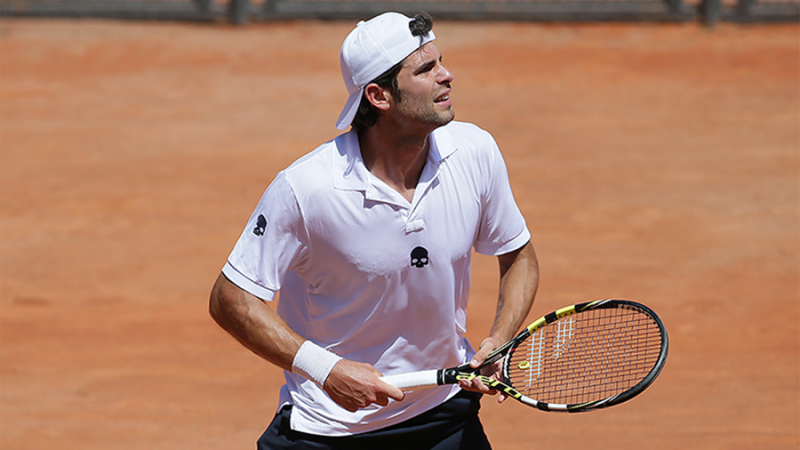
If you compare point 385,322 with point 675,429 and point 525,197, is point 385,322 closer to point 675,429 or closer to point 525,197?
point 675,429

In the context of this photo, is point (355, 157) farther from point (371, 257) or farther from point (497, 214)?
point (497, 214)

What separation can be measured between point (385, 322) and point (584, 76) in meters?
11.2

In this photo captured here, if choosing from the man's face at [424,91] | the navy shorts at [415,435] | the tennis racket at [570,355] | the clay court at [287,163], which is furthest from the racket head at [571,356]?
the clay court at [287,163]

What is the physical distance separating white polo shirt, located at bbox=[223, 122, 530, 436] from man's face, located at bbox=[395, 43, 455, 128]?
207 mm

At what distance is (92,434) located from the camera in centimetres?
628

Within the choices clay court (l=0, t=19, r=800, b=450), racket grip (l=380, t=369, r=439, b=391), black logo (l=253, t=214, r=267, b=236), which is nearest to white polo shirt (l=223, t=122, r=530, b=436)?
black logo (l=253, t=214, r=267, b=236)

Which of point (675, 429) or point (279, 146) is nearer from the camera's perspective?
point (675, 429)

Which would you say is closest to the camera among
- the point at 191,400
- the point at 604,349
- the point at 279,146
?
the point at 604,349

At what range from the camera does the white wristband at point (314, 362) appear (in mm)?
3342

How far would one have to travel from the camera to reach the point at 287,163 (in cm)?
1154

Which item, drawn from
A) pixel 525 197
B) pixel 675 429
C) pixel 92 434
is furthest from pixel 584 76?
pixel 92 434

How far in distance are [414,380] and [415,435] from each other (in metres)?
0.31

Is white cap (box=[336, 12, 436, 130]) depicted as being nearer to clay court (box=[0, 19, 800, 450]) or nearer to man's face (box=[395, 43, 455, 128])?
man's face (box=[395, 43, 455, 128])

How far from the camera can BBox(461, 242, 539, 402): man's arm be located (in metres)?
3.52
